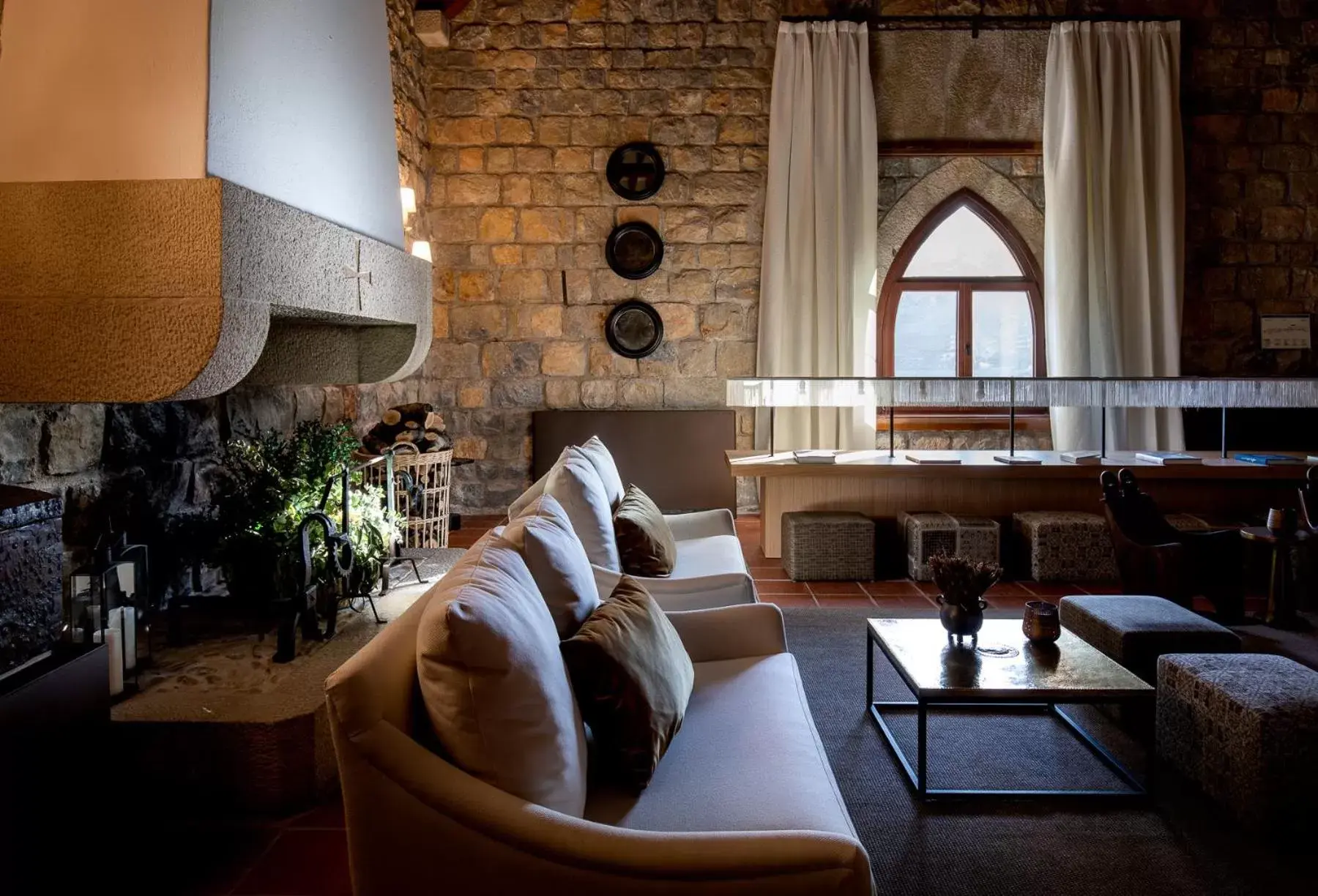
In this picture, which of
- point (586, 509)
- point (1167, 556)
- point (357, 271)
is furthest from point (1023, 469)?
point (357, 271)

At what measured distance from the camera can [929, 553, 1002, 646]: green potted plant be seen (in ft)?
8.95

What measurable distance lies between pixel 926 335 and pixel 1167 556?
11.9 ft

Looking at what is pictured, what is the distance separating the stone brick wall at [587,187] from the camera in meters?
6.69

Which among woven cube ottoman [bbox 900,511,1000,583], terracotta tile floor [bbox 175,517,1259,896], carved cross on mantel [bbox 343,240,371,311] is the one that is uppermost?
carved cross on mantel [bbox 343,240,371,311]

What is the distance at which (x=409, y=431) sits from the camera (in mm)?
5188

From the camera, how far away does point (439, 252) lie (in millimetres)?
6773

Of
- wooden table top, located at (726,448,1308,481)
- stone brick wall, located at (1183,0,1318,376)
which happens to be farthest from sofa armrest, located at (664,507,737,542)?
stone brick wall, located at (1183,0,1318,376)

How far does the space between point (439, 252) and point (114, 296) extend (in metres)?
4.82

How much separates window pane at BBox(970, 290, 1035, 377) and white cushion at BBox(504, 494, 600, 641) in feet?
18.9

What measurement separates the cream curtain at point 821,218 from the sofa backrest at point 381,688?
18.0 feet

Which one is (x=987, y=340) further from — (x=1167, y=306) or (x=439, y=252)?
(x=439, y=252)

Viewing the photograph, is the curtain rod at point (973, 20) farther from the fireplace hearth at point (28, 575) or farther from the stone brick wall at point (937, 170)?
the fireplace hearth at point (28, 575)

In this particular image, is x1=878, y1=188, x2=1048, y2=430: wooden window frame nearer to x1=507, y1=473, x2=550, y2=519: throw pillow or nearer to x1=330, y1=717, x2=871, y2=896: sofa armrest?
x1=507, y1=473, x2=550, y2=519: throw pillow

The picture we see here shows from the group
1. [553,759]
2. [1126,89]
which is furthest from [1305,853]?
[1126,89]
